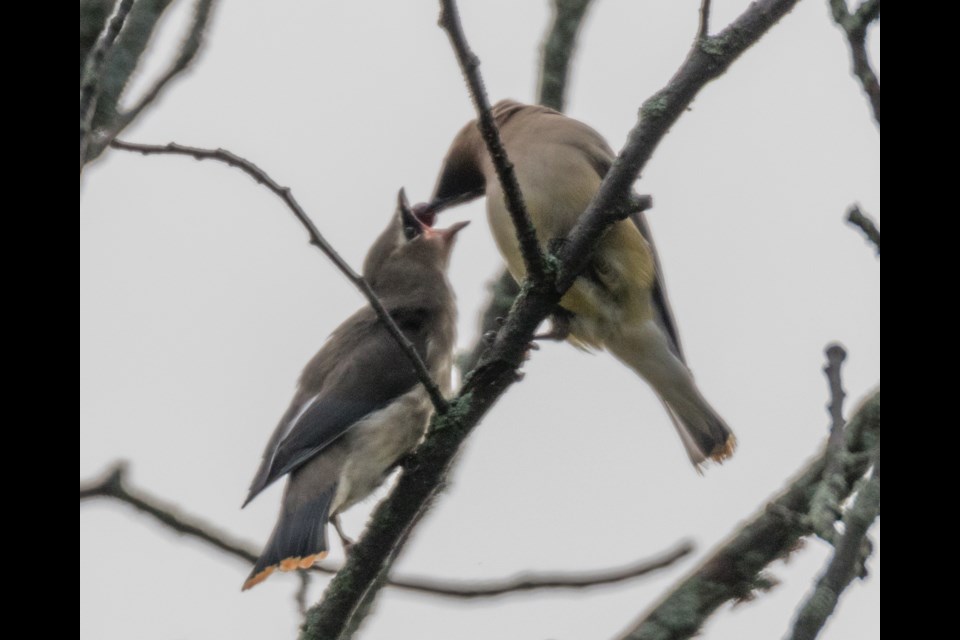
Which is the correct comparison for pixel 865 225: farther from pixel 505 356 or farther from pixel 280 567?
pixel 280 567

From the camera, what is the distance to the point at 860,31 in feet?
8.78

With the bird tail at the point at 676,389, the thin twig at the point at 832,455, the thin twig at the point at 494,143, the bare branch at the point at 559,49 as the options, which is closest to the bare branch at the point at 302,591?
the thin twig at the point at 494,143

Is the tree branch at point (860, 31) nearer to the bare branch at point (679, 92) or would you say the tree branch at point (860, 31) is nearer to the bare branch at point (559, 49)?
the bare branch at point (679, 92)

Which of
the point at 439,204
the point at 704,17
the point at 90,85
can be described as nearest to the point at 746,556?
the point at 704,17

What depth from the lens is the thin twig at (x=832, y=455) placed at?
2.57m

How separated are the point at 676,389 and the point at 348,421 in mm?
1458

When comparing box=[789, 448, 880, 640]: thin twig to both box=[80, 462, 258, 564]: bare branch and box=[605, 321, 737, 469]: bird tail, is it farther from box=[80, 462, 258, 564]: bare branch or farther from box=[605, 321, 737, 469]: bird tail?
box=[605, 321, 737, 469]: bird tail

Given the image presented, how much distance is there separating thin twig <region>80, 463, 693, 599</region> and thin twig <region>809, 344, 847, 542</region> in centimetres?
160

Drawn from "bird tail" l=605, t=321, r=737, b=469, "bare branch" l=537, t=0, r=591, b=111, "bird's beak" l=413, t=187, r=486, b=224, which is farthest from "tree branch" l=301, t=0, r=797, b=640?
"bird's beak" l=413, t=187, r=486, b=224

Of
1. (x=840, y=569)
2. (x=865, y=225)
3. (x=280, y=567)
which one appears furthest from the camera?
(x=280, y=567)
